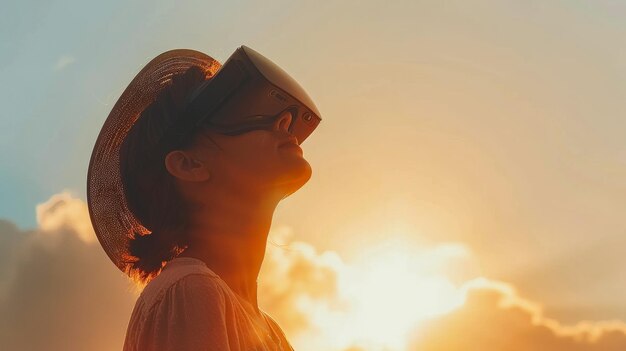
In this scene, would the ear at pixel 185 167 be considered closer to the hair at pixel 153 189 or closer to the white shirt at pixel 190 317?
the hair at pixel 153 189

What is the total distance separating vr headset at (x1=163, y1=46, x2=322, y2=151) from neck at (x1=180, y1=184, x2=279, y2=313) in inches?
15.8

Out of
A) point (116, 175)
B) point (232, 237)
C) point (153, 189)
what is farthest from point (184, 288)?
point (116, 175)

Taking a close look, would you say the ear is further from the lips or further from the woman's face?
the lips

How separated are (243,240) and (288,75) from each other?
0.98m

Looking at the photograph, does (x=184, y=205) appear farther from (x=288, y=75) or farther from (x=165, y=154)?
(x=288, y=75)

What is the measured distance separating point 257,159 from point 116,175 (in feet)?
3.08

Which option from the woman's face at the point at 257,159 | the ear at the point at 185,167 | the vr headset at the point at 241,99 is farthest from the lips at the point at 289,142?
the ear at the point at 185,167

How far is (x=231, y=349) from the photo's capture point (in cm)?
301

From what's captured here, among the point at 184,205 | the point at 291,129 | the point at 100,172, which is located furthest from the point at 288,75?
the point at 100,172

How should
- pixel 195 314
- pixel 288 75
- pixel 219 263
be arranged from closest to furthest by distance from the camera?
pixel 195 314
pixel 219 263
pixel 288 75

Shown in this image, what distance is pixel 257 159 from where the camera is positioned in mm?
3670

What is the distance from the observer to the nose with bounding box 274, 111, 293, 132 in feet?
12.4

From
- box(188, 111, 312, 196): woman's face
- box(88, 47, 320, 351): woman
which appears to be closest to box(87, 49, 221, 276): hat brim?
box(88, 47, 320, 351): woman

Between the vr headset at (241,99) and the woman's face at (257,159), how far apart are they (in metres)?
0.06
